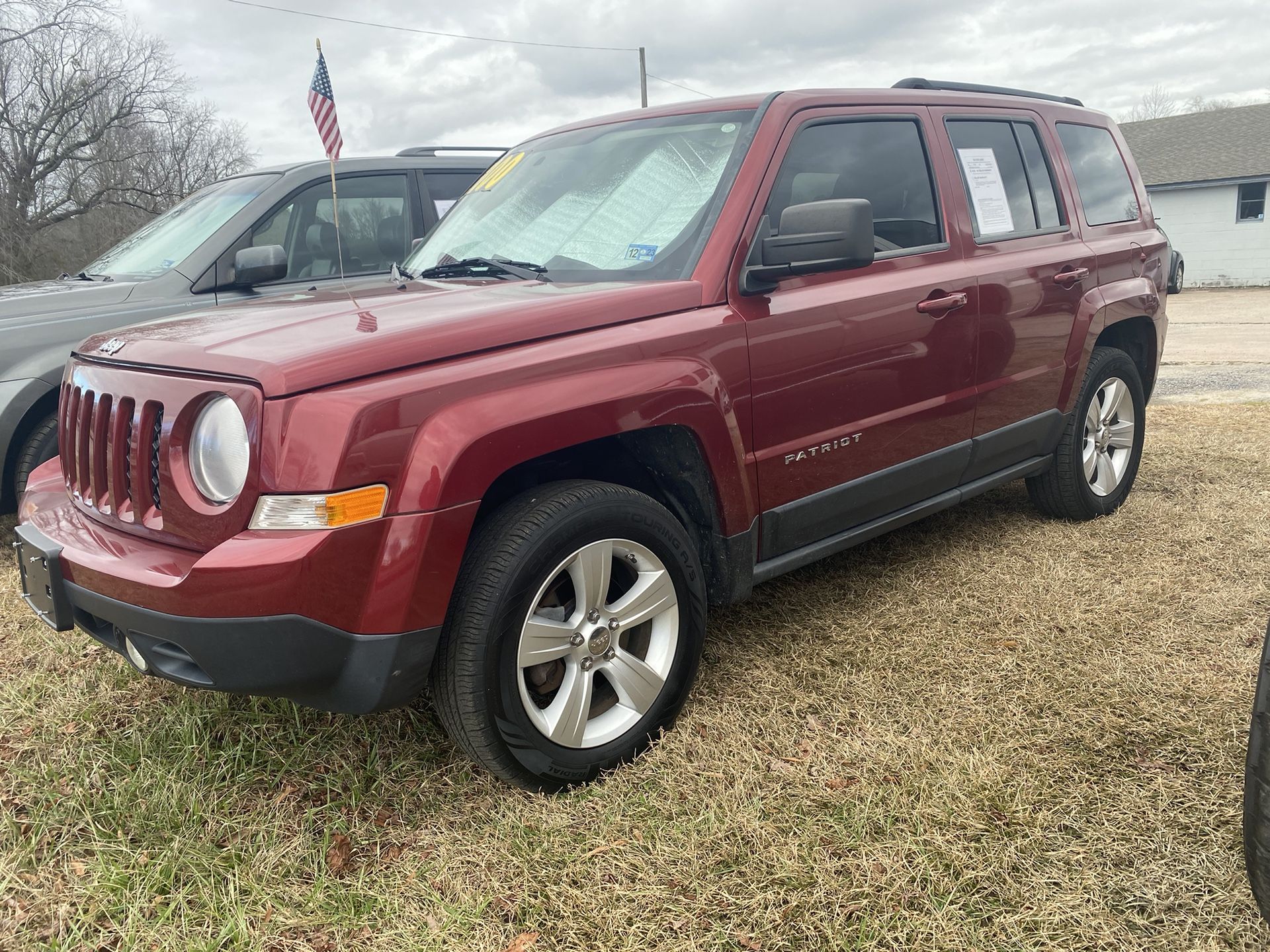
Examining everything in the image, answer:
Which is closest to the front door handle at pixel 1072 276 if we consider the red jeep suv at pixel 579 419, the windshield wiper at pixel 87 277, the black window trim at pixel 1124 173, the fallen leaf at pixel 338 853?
the red jeep suv at pixel 579 419

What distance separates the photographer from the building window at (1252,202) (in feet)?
96.1

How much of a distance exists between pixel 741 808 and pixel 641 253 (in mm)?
1624

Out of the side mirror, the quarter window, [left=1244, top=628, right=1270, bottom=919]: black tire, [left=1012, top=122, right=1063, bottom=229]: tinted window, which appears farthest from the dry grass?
the side mirror

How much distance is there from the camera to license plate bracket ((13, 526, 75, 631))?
2.29m

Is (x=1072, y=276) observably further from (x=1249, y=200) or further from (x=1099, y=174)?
(x=1249, y=200)

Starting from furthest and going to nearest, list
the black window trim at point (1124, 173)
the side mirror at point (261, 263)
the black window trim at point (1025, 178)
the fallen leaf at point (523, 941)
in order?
the side mirror at point (261, 263)
the black window trim at point (1124, 173)
the black window trim at point (1025, 178)
the fallen leaf at point (523, 941)

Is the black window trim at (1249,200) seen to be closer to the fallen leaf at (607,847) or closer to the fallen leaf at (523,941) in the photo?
the fallen leaf at (607,847)

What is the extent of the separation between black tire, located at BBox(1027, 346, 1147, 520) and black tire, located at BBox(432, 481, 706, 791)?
8.35 ft

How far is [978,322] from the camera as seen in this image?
350cm

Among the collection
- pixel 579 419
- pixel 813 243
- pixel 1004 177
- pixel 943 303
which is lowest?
pixel 579 419

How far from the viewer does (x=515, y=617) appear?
226cm

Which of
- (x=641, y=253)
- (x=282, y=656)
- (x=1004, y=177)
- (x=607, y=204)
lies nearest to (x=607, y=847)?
(x=282, y=656)

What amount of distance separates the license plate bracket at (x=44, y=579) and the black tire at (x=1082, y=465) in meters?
3.87

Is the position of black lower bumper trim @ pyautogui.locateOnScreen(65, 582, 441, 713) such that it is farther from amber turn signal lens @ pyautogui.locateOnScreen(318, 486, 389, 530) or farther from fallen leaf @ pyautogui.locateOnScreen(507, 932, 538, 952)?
fallen leaf @ pyautogui.locateOnScreen(507, 932, 538, 952)
